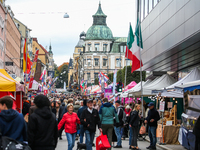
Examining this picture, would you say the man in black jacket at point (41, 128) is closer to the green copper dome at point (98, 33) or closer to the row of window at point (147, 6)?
the row of window at point (147, 6)

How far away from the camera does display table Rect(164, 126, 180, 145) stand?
53.8 feet

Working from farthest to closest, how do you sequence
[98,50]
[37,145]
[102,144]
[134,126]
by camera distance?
[98,50]
[134,126]
[102,144]
[37,145]

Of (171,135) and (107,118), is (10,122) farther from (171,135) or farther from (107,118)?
(171,135)

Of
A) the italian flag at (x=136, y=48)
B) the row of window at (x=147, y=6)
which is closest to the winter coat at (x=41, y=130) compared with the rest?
the italian flag at (x=136, y=48)

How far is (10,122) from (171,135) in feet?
36.2

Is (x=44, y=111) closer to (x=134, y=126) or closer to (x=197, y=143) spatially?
(x=197, y=143)

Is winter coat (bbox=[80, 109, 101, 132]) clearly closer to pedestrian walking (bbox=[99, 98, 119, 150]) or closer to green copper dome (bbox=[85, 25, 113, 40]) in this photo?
pedestrian walking (bbox=[99, 98, 119, 150])

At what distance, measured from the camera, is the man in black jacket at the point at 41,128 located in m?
6.88

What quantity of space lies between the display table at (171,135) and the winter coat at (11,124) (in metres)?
10.7

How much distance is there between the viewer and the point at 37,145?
22.6ft

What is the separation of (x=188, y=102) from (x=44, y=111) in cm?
744

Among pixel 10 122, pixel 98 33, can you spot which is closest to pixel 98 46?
pixel 98 33

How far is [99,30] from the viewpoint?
10625 cm

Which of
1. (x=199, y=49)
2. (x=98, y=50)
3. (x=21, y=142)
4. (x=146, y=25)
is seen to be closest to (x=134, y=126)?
(x=199, y=49)
